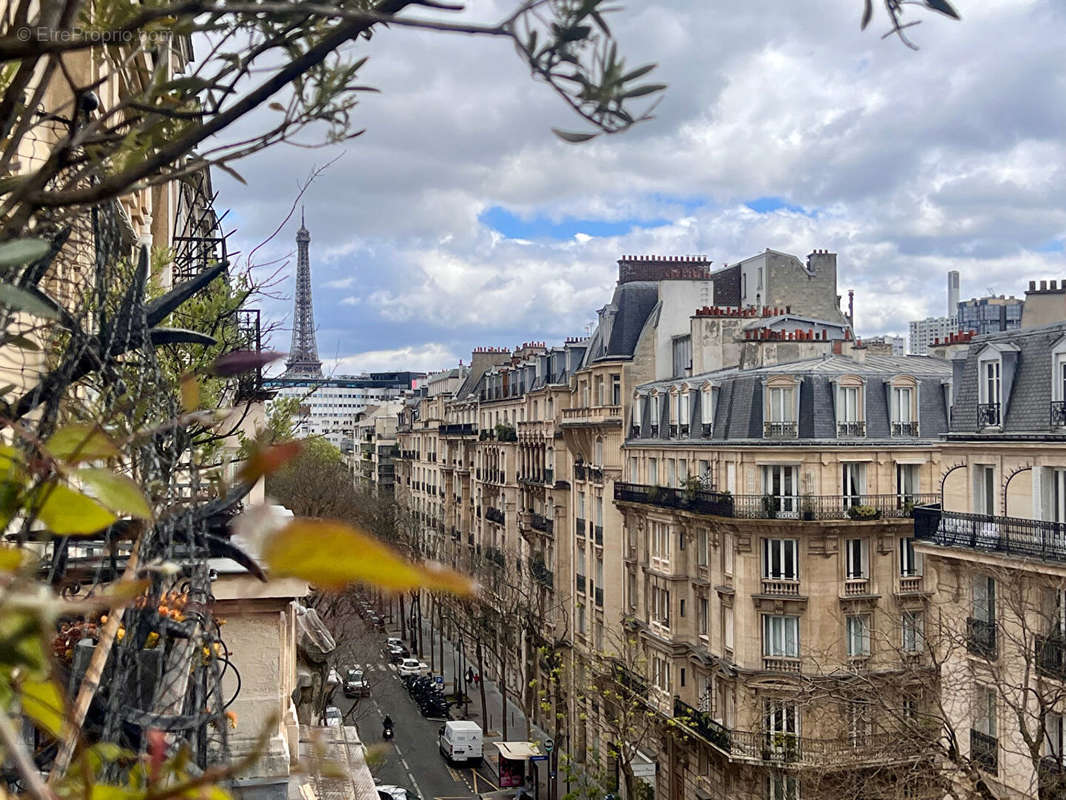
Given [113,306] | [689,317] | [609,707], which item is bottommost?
[609,707]

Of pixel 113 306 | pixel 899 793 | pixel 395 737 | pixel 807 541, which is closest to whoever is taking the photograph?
pixel 113 306

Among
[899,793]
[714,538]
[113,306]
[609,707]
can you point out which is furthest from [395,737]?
[113,306]

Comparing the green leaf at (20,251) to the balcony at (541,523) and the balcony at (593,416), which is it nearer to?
the balcony at (593,416)

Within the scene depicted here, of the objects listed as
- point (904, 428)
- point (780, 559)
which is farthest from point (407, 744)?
point (904, 428)

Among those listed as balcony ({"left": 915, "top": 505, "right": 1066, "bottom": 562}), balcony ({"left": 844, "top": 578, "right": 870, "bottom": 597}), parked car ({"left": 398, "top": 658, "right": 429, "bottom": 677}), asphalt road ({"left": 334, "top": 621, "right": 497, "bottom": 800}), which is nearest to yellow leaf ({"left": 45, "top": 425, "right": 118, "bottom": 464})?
balcony ({"left": 915, "top": 505, "right": 1066, "bottom": 562})

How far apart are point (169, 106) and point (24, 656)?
2500 millimetres

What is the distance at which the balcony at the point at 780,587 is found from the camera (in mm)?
32688

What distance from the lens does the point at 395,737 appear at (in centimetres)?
5366

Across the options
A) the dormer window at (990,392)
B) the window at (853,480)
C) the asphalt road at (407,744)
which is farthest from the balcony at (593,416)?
the dormer window at (990,392)

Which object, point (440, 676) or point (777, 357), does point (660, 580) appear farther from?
point (440, 676)

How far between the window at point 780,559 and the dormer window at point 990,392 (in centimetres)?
948

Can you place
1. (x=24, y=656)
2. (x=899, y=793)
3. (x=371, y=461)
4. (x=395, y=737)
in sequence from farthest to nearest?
(x=371, y=461)
(x=395, y=737)
(x=899, y=793)
(x=24, y=656)

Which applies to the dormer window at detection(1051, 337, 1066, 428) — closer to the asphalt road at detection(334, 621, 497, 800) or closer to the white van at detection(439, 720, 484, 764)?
the asphalt road at detection(334, 621, 497, 800)

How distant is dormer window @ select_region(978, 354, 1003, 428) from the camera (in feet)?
79.3
